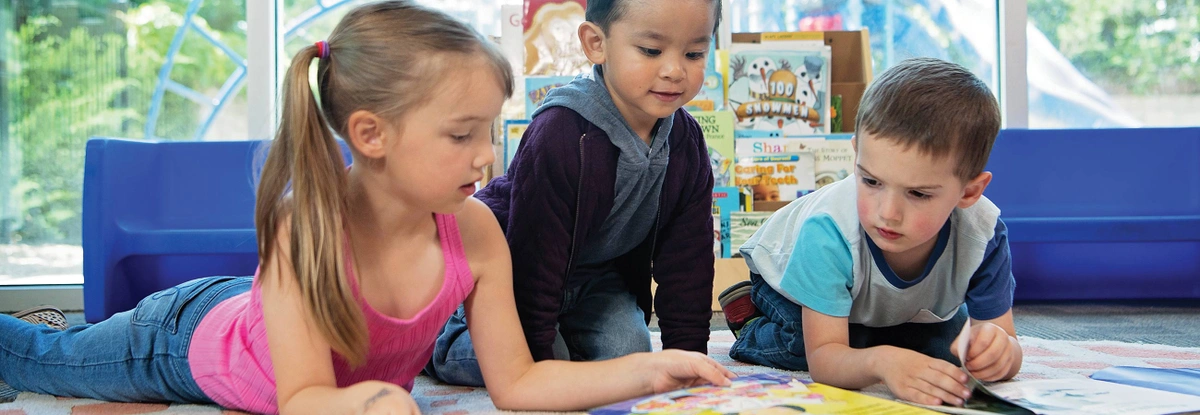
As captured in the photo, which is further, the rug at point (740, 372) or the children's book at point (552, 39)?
the children's book at point (552, 39)

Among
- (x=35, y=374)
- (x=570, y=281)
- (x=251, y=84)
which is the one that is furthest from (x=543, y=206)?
(x=251, y=84)

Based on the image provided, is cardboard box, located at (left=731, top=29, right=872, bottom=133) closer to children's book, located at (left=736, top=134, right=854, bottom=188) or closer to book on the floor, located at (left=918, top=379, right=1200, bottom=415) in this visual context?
children's book, located at (left=736, top=134, right=854, bottom=188)

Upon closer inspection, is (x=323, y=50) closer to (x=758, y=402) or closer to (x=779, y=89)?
(x=758, y=402)

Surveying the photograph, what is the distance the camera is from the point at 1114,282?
2.29 m

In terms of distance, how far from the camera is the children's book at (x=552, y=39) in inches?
87.4

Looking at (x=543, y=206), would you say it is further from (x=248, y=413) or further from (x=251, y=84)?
(x=251, y=84)

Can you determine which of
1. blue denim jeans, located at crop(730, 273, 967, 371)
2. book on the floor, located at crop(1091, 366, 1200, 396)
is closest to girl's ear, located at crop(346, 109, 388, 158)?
→ blue denim jeans, located at crop(730, 273, 967, 371)

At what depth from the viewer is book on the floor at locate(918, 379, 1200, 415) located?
0.84 meters

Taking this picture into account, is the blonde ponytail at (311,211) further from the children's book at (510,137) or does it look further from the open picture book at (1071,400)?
the children's book at (510,137)

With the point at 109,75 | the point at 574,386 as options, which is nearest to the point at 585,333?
the point at 574,386

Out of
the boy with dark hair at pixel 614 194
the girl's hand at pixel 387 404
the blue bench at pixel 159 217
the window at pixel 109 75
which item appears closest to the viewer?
the girl's hand at pixel 387 404

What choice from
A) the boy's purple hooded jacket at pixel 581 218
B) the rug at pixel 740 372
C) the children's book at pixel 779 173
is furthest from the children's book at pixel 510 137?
the boy's purple hooded jacket at pixel 581 218

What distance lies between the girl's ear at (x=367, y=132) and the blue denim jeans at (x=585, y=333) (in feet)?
1.21

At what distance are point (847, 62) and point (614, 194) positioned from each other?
1.35 m
